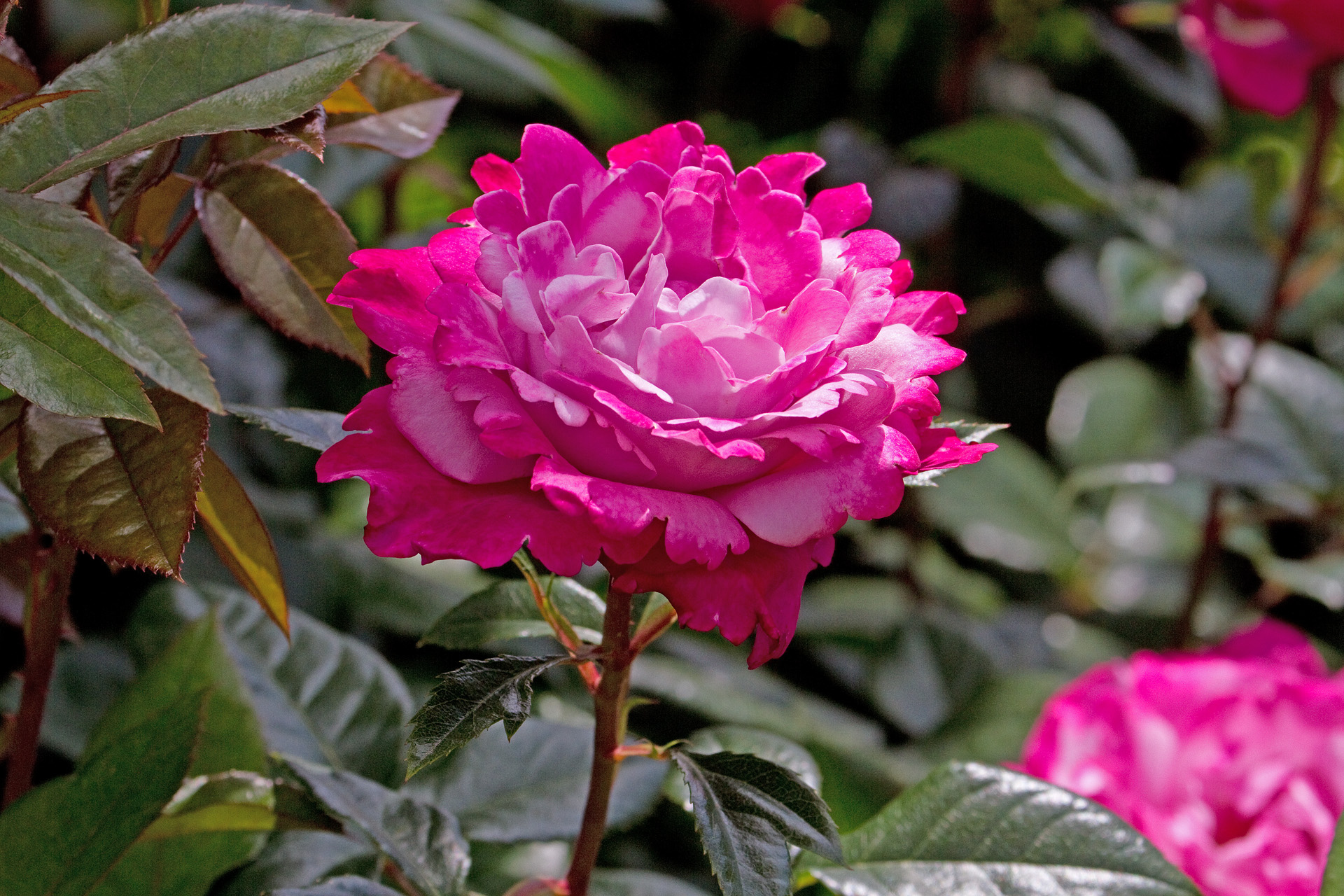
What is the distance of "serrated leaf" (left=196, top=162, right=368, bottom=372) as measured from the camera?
41cm

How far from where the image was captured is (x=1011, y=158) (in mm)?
1039

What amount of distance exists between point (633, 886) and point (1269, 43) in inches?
32.0

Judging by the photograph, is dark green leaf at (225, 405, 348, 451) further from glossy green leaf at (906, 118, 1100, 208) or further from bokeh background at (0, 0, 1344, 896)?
glossy green leaf at (906, 118, 1100, 208)

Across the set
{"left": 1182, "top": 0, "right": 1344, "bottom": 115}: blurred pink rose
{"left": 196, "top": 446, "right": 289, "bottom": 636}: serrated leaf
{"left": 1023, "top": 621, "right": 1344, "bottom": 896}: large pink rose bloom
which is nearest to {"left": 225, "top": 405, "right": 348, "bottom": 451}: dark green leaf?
{"left": 196, "top": 446, "right": 289, "bottom": 636}: serrated leaf

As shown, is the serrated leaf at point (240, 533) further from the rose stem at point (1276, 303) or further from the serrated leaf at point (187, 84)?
the rose stem at point (1276, 303)

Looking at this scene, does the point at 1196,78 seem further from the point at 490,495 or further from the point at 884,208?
the point at 490,495

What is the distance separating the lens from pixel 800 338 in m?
0.34

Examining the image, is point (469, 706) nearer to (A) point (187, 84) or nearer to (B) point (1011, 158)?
(A) point (187, 84)

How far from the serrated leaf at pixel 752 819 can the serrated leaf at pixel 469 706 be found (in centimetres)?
7

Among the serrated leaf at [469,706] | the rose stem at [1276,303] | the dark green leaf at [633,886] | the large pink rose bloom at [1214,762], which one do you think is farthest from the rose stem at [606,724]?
the rose stem at [1276,303]

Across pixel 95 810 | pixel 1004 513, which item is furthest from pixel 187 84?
pixel 1004 513

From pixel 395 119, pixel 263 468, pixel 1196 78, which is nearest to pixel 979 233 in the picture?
pixel 1196 78

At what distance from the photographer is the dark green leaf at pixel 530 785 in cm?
50

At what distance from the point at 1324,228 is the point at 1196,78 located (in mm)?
238
